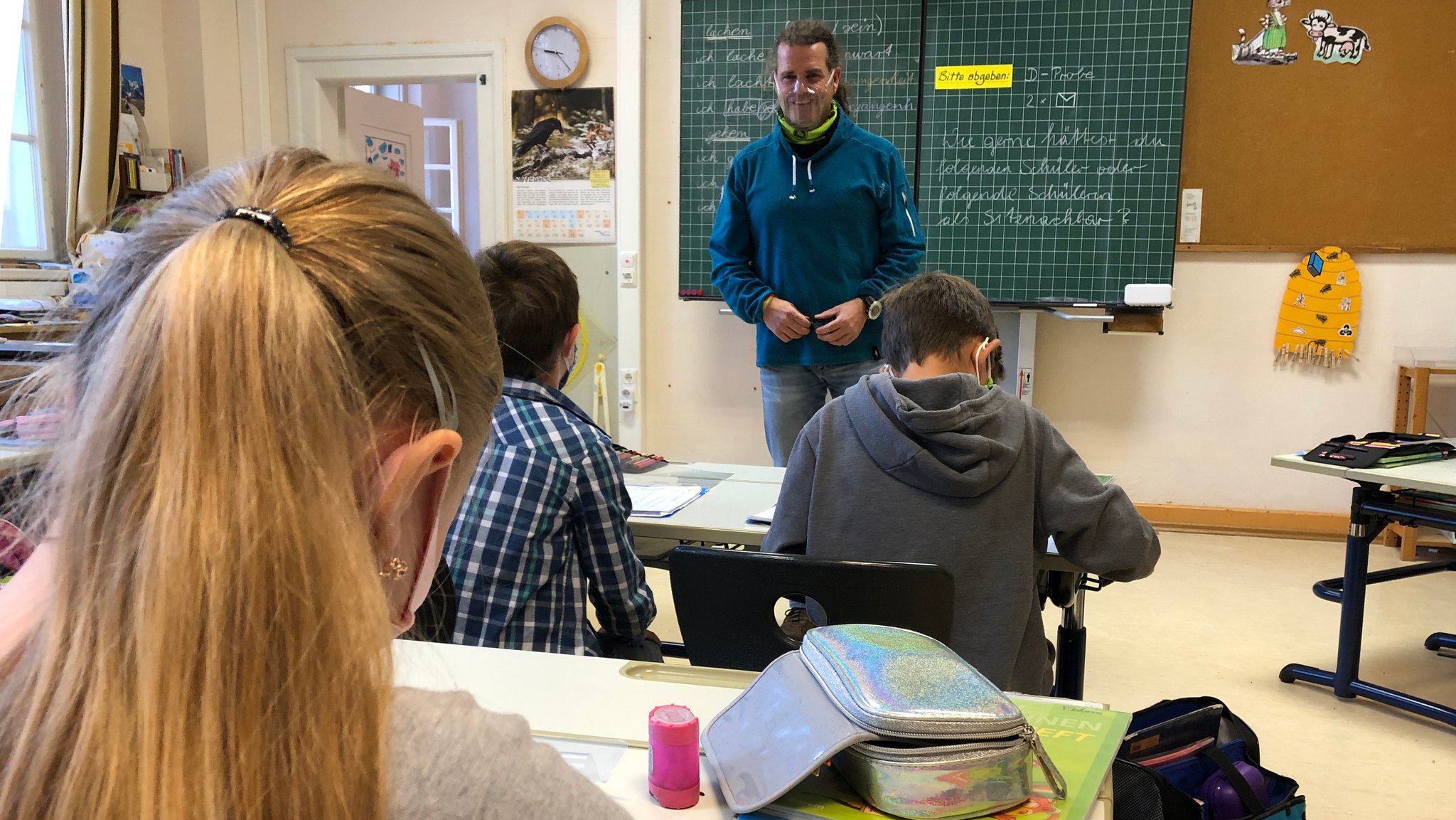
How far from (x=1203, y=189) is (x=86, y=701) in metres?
4.32

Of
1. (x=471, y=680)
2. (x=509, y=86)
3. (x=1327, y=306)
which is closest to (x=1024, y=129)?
(x=1327, y=306)

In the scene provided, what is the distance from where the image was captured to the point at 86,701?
42 centimetres

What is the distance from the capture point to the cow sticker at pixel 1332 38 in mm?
3801

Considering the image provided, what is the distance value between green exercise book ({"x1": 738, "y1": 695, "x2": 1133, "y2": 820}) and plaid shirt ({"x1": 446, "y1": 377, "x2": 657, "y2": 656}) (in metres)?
0.70

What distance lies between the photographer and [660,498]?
2.04m

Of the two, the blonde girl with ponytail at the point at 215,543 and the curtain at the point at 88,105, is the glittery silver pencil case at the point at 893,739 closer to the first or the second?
the blonde girl with ponytail at the point at 215,543

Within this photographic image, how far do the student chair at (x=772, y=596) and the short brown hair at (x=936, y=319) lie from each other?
50 centimetres

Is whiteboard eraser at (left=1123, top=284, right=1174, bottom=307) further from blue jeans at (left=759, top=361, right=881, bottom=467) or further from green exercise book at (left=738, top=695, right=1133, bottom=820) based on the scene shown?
green exercise book at (left=738, top=695, right=1133, bottom=820)

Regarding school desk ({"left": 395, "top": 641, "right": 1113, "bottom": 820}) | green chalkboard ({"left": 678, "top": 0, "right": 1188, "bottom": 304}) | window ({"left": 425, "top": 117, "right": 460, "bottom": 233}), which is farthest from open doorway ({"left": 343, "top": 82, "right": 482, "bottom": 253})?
school desk ({"left": 395, "top": 641, "right": 1113, "bottom": 820})

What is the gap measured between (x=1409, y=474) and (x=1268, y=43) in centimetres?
233

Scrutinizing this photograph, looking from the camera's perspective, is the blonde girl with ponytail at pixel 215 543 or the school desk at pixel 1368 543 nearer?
the blonde girl with ponytail at pixel 215 543

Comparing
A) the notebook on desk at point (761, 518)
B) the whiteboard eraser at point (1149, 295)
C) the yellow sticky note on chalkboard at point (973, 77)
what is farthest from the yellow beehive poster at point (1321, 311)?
the notebook on desk at point (761, 518)

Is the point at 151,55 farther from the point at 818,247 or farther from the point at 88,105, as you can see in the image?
the point at 818,247

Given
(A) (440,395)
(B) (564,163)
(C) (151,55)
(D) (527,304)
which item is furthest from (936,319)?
(C) (151,55)
